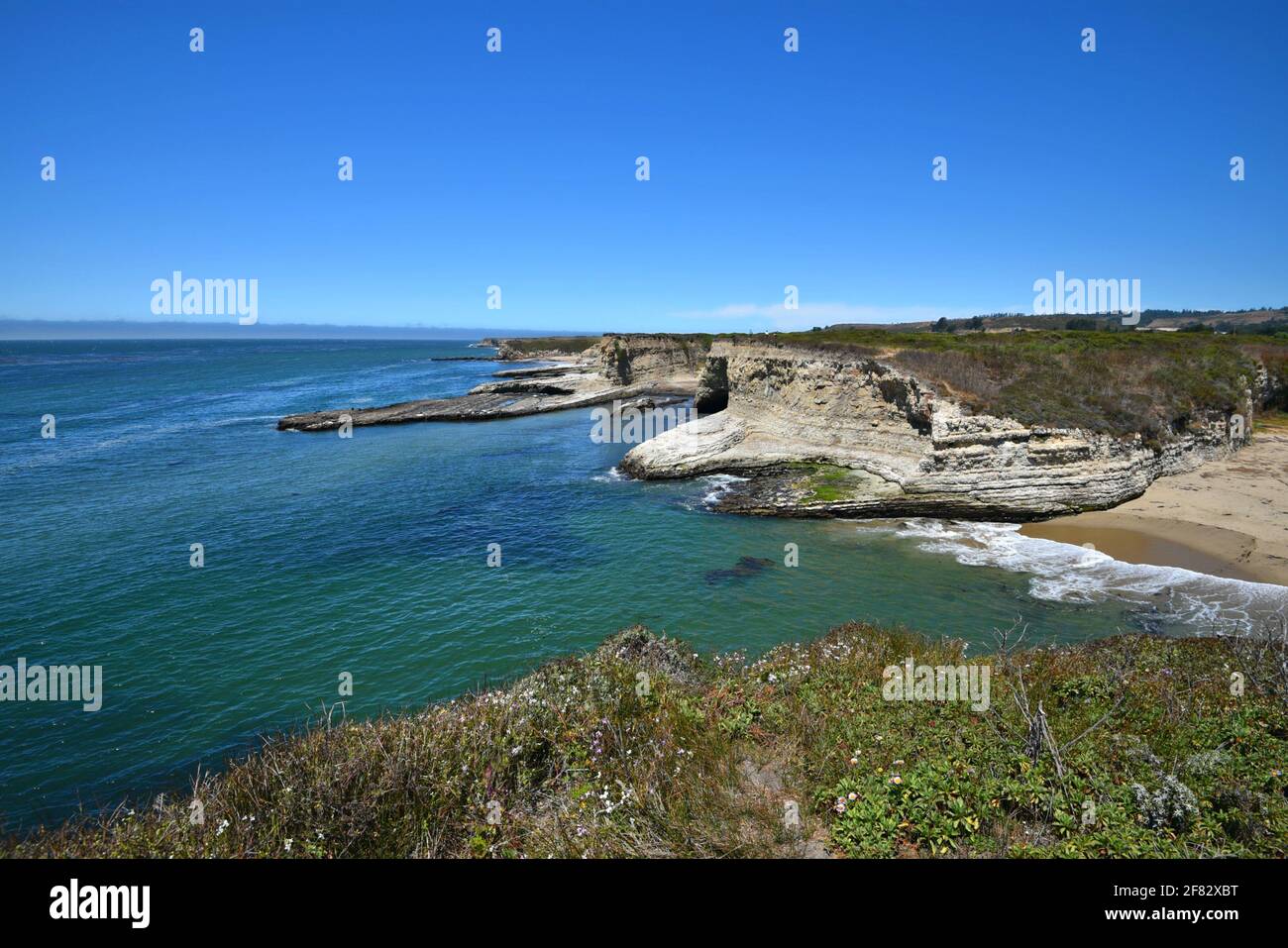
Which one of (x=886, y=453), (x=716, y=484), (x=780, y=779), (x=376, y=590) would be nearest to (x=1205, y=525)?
(x=886, y=453)

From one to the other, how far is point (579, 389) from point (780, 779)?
68.6 meters

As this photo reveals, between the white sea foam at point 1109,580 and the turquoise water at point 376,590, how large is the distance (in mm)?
109

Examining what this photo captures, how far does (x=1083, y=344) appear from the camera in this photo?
122ft

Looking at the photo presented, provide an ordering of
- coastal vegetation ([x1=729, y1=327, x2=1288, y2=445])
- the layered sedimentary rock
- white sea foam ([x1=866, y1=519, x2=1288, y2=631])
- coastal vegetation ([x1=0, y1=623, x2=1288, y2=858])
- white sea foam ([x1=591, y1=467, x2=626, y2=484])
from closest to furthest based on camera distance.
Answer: coastal vegetation ([x1=0, y1=623, x2=1288, y2=858]) < white sea foam ([x1=866, y1=519, x2=1288, y2=631]) < coastal vegetation ([x1=729, y1=327, x2=1288, y2=445]) < white sea foam ([x1=591, y1=467, x2=626, y2=484]) < the layered sedimentary rock

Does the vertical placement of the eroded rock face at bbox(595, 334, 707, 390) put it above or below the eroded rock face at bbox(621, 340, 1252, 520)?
above

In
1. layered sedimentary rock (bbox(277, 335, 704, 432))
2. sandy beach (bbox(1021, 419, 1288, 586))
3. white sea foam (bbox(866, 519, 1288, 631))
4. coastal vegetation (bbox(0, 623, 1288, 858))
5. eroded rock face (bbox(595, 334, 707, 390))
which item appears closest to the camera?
coastal vegetation (bbox(0, 623, 1288, 858))

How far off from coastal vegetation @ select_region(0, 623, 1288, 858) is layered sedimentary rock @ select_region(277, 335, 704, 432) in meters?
52.8

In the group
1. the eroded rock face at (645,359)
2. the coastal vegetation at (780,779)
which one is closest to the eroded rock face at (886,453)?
the coastal vegetation at (780,779)

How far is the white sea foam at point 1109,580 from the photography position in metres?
16.2

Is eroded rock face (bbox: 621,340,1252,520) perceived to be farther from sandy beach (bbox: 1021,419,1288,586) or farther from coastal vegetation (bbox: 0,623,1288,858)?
coastal vegetation (bbox: 0,623,1288,858)

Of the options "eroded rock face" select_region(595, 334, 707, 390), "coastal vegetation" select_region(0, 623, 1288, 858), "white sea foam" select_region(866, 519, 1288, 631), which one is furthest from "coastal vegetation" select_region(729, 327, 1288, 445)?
"eroded rock face" select_region(595, 334, 707, 390)

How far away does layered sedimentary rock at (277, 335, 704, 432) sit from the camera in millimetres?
57562

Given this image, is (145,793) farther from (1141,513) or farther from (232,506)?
(1141,513)

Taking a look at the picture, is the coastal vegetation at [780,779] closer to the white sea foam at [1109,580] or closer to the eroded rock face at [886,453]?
the white sea foam at [1109,580]
